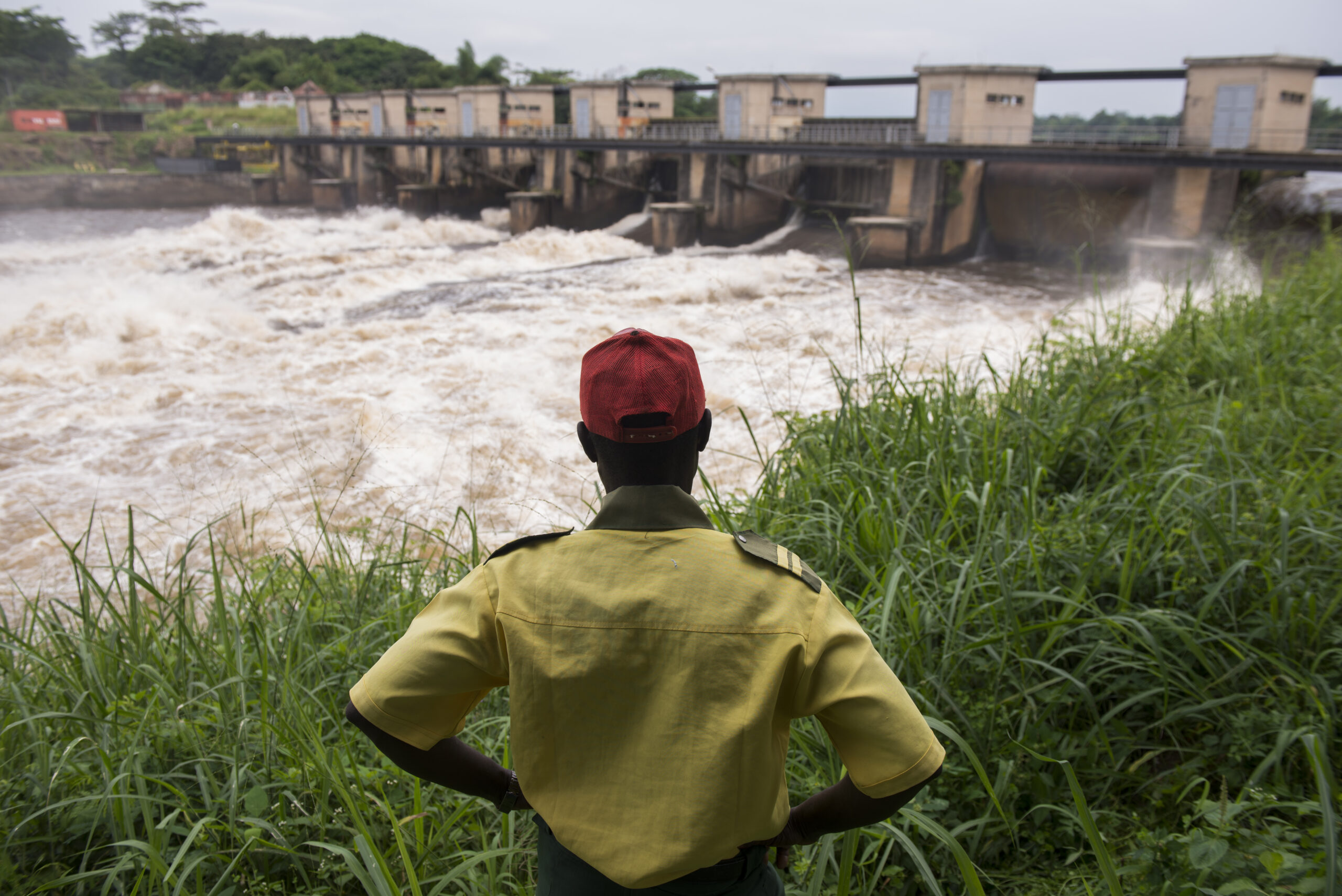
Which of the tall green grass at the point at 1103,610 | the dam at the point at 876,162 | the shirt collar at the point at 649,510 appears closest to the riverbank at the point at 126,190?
the dam at the point at 876,162

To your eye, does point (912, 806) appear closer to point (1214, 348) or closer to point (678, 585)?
point (678, 585)

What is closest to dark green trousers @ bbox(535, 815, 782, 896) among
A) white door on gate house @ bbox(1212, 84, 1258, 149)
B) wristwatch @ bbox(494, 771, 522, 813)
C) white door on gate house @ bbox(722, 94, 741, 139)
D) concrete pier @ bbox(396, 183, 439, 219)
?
wristwatch @ bbox(494, 771, 522, 813)

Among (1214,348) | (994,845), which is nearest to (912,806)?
(994,845)

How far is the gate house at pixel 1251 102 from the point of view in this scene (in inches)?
543

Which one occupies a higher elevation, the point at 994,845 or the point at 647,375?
the point at 647,375

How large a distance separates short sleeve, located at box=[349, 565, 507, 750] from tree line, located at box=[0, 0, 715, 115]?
47036 millimetres

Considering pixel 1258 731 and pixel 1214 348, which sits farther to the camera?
pixel 1214 348

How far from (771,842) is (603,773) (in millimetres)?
259

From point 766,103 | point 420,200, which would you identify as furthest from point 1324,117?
point 420,200

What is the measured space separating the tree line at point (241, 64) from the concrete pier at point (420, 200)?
21090mm

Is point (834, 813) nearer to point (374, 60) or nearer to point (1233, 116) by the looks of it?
point (1233, 116)

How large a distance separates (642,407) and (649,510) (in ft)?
0.43

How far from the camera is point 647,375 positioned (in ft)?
3.28

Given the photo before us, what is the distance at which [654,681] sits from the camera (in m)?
0.99
